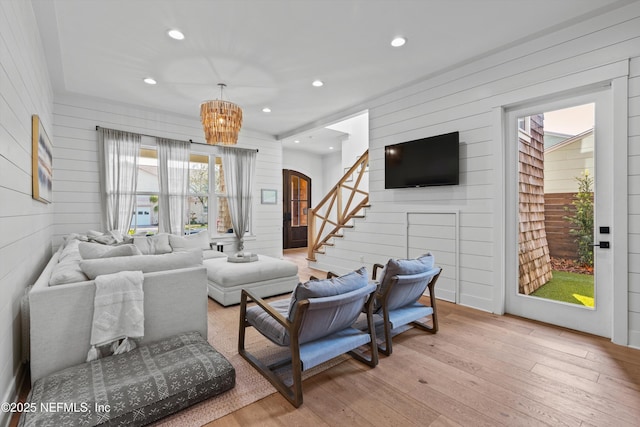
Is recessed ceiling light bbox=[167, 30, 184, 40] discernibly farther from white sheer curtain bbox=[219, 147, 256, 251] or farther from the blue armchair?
white sheer curtain bbox=[219, 147, 256, 251]

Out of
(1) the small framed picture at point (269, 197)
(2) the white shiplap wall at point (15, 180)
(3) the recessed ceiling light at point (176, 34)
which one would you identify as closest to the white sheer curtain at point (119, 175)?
(2) the white shiplap wall at point (15, 180)

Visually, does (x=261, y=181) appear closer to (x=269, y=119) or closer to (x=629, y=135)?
(x=269, y=119)

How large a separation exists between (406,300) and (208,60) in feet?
11.8

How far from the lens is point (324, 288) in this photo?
1.99 metres

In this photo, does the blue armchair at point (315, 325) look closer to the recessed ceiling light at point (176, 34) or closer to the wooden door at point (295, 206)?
the recessed ceiling light at point (176, 34)

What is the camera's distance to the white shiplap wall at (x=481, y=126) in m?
2.68

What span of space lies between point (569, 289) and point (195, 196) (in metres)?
6.11

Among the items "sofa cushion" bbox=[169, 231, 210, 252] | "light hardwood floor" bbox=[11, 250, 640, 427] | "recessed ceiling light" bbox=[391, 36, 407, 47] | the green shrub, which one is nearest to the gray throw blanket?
"light hardwood floor" bbox=[11, 250, 640, 427]

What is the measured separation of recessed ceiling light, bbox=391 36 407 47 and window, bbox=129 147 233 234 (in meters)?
4.37

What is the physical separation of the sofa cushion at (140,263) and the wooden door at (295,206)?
647cm

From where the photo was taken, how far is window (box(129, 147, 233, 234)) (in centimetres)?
548

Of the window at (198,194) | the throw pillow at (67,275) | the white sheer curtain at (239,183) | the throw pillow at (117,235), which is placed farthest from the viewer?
the white sheer curtain at (239,183)

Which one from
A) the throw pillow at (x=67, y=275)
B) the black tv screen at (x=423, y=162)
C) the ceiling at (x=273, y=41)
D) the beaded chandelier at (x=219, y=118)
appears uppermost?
the ceiling at (x=273, y=41)

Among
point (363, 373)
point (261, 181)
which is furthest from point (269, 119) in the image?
point (363, 373)
